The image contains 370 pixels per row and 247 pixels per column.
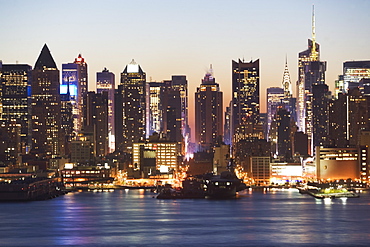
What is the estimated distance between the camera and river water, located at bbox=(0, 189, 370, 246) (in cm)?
6569

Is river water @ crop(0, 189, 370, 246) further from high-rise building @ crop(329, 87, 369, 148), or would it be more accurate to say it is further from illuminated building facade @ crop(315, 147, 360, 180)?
high-rise building @ crop(329, 87, 369, 148)

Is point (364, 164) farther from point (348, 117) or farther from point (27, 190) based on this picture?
point (27, 190)

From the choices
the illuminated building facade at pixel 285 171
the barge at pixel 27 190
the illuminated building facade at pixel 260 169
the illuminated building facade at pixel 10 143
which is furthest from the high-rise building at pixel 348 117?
the barge at pixel 27 190

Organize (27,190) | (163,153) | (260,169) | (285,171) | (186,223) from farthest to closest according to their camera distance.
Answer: (163,153) < (285,171) < (260,169) < (27,190) < (186,223)

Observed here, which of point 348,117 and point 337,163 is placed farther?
point 348,117

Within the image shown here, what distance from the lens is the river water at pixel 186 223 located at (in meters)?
65.7

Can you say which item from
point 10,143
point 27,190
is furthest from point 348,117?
point 27,190

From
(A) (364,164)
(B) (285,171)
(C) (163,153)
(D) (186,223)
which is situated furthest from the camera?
(C) (163,153)

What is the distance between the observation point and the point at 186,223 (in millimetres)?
77062

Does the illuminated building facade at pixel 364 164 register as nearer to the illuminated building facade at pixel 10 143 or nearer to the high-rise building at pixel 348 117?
the high-rise building at pixel 348 117

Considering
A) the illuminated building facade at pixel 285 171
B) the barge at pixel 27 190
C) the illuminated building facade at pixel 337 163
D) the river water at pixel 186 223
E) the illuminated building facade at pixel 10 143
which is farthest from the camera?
the illuminated building facade at pixel 10 143

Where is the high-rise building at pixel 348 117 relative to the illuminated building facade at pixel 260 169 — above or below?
above

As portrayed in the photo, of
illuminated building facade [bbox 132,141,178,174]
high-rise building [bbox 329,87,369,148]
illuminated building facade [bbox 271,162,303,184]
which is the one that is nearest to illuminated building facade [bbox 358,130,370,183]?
illuminated building facade [bbox 271,162,303,184]

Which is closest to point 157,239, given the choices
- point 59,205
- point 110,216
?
point 110,216
